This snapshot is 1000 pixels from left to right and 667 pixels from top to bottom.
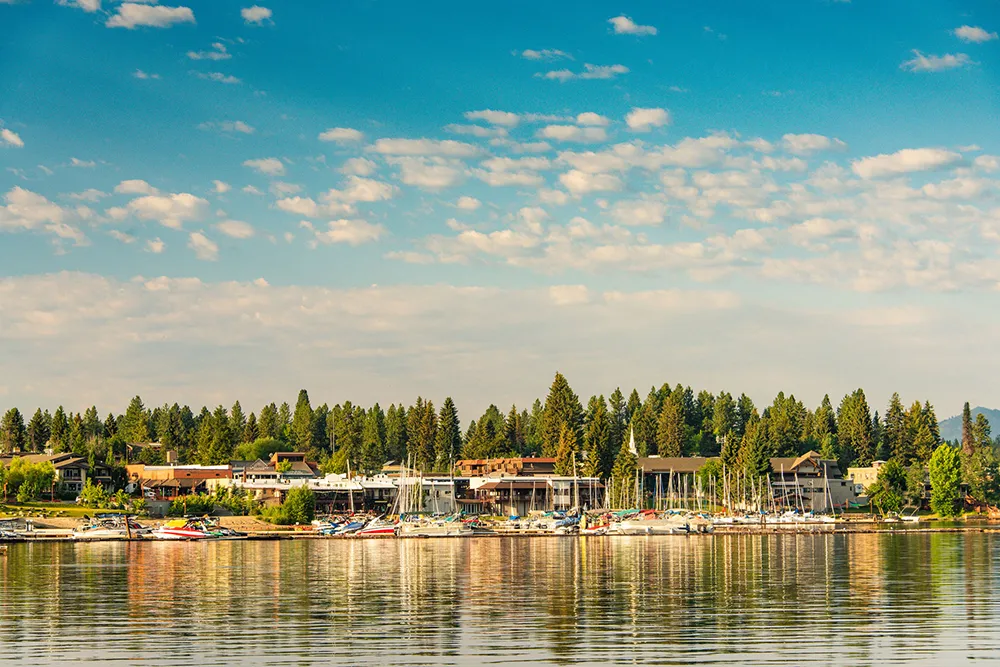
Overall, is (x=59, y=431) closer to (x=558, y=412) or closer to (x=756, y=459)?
(x=558, y=412)

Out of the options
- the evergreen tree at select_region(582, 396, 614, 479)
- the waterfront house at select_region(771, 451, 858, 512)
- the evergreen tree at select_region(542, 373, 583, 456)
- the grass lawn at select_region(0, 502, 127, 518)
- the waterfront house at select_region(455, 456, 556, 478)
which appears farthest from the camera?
the evergreen tree at select_region(542, 373, 583, 456)

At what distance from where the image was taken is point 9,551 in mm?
89562

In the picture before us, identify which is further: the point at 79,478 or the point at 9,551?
the point at 79,478

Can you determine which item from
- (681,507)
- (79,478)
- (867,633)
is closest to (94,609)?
(867,633)

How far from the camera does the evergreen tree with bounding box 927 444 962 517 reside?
140375 mm

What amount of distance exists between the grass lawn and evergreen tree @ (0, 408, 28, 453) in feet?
199

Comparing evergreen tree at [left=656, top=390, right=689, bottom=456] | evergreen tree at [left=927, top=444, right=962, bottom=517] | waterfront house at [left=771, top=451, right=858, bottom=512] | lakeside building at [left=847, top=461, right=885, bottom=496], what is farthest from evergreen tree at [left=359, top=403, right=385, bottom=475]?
evergreen tree at [left=927, top=444, right=962, bottom=517]

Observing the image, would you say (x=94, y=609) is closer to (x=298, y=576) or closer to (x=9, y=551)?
(x=298, y=576)

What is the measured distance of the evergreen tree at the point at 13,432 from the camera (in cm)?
18862

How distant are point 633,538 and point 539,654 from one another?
273 feet

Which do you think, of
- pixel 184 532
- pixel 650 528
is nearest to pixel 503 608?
pixel 184 532

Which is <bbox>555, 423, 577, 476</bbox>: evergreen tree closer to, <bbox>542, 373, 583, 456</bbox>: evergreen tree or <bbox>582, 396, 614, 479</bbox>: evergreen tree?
<bbox>582, 396, 614, 479</bbox>: evergreen tree

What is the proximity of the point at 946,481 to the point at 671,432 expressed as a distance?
56.2 m

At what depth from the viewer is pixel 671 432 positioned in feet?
627
